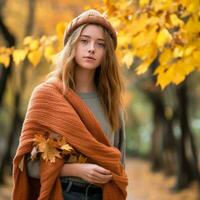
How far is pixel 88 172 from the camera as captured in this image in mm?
3148

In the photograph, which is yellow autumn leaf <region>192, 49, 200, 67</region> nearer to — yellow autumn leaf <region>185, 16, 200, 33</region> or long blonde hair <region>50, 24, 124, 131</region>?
yellow autumn leaf <region>185, 16, 200, 33</region>

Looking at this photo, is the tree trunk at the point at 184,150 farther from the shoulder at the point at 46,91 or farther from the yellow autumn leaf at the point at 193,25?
the shoulder at the point at 46,91

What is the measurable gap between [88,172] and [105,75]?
0.68 metres

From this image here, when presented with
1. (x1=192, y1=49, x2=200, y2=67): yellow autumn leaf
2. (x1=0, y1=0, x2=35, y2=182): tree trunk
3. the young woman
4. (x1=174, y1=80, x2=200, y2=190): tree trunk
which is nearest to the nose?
the young woman

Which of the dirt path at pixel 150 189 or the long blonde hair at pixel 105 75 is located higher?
the long blonde hair at pixel 105 75

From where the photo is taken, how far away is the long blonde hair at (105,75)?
337 cm

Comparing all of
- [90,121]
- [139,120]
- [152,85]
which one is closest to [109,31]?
[90,121]

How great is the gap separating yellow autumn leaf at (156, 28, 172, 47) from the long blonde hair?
132 cm

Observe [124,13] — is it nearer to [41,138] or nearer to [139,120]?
[41,138]

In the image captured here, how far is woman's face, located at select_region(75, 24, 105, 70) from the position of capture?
11.0 ft

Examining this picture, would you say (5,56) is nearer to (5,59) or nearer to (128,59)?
(5,59)

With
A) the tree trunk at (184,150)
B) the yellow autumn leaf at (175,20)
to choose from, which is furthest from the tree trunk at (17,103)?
the yellow autumn leaf at (175,20)

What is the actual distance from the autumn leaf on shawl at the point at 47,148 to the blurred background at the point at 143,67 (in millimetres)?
1377

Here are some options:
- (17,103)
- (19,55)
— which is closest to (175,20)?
(19,55)
